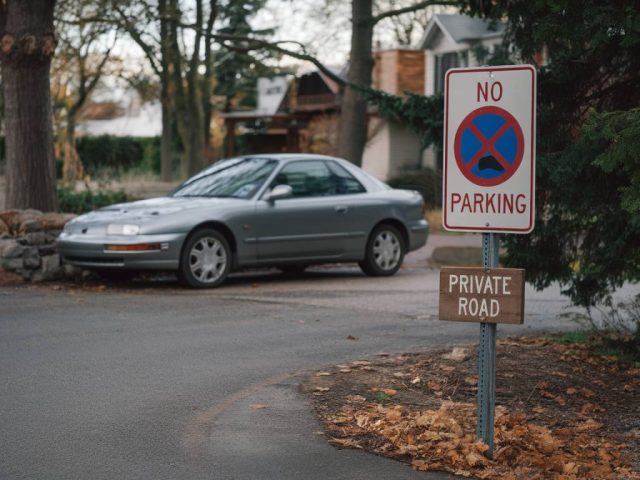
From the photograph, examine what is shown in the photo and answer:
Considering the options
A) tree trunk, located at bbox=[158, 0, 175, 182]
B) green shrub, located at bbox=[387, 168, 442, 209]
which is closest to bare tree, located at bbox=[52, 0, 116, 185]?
tree trunk, located at bbox=[158, 0, 175, 182]

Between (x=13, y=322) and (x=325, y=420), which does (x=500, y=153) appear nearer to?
(x=325, y=420)

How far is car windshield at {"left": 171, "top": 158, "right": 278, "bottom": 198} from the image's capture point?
49.5ft

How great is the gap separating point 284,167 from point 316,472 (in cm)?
966

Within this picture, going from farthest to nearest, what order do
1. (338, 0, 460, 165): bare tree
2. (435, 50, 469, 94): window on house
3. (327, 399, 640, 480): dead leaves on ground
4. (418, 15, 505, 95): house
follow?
(435, 50, 469, 94): window on house < (418, 15, 505, 95): house < (338, 0, 460, 165): bare tree < (327, 399, 640, 480): dead leaves on ground

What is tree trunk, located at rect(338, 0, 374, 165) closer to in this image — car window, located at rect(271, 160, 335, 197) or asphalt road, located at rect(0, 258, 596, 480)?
car window, located at rect(271, 160, 335, 197)

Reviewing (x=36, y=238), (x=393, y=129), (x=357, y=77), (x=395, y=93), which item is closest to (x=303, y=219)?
(x=36, y=238)

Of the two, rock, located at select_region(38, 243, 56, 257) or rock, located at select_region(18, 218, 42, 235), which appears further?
rock, located at select_region(18, 218, 42, 235)

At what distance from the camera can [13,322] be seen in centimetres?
1129

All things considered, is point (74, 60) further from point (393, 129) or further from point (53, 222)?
point (53, 222)

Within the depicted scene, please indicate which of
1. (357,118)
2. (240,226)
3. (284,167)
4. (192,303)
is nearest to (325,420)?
(192,303)

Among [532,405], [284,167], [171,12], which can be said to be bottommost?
[532,405]

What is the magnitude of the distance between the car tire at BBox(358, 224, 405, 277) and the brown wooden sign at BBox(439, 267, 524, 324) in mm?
9972

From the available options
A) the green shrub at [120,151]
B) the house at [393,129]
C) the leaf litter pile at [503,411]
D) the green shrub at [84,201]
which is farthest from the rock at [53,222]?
the green shrub at [120,151]

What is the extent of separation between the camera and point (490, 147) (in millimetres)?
6059
